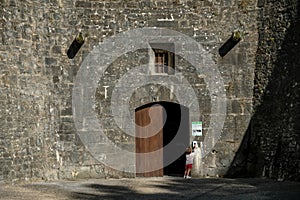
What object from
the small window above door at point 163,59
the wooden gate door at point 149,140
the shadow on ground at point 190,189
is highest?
the small window above door at point 163,59

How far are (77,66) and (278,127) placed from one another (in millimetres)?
5006

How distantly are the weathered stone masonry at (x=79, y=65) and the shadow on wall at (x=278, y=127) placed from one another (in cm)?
32

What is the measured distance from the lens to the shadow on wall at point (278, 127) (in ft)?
48.2

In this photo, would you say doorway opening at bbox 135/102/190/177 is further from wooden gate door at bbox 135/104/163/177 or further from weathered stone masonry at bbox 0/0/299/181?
weathered stone masonry at bbox 0/0/299/181

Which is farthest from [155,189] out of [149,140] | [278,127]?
[278,127]

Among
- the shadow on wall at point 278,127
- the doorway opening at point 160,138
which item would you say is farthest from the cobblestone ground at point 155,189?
the doorway opening at point 160,138

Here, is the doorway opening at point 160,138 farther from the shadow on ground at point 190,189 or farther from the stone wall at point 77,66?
the shadow on ground at point 190,189

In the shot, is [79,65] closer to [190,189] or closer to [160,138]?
[160,138]

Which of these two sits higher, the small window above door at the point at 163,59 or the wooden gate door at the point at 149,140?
the small window above door at the point at 163,59

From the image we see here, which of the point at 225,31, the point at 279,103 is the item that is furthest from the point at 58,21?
the point at 279,103

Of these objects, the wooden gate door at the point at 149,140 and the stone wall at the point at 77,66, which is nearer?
the stone wall at the point at 77,66

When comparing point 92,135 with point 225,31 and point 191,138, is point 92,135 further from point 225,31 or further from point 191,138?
point 225,31

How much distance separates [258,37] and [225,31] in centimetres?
83

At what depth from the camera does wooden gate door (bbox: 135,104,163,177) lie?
53.4 feet
